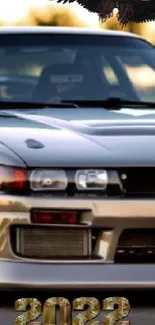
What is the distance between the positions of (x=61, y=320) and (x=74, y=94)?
2184mm

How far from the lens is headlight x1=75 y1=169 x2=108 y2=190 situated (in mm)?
6426

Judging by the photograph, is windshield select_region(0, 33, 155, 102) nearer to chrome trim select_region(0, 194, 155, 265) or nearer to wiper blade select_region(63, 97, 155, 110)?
wiper blade select_region(63, 97, 155, 110)

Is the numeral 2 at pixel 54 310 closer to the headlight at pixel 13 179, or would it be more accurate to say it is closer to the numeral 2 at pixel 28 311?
the numeral 2 at pixel 28 311

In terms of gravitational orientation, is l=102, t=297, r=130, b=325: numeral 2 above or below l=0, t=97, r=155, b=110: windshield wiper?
below

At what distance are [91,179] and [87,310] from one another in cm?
59

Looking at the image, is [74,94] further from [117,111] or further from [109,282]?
[109,282]

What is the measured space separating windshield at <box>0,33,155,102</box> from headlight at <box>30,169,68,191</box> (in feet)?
4.76

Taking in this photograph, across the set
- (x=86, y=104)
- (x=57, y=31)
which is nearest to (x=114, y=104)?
(x=86, y=104)

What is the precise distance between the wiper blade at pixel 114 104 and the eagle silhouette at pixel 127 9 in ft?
92.2

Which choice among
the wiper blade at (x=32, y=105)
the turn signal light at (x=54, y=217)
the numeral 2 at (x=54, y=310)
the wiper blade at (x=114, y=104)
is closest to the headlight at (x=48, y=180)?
the turn signal light at (x=54, y=217)

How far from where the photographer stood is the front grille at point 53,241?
6.39 m

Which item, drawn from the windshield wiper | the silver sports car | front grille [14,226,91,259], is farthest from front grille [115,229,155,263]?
the windshield wiper

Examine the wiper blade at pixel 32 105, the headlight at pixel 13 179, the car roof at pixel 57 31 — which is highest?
the car roof at pixel 57 31

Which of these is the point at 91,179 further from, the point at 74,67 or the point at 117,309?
the point at 74,67
